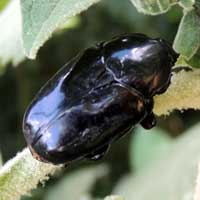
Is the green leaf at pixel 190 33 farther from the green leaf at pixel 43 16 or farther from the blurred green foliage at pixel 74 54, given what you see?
the blurred green foliage at pixel 74 54

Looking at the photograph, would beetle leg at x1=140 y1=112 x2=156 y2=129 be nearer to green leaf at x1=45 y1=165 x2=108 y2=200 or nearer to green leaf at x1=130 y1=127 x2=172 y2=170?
green leaf at x1=130 y1=127 x2=172 y2=170

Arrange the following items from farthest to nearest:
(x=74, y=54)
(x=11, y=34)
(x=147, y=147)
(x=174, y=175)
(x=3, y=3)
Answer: (x=74, y=54), (x=147, y=147), (x=3, y=3), (x=174, y=175), (x=11, y=34)

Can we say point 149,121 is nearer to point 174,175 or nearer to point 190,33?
point 190,33

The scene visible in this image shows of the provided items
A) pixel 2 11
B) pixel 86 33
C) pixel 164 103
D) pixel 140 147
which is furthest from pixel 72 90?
pixel 86 33

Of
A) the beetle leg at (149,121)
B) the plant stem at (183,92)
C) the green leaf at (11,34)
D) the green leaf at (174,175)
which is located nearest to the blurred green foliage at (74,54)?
the green leaf at (174,175)

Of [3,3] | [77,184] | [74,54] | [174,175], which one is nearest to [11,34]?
[3,3]
